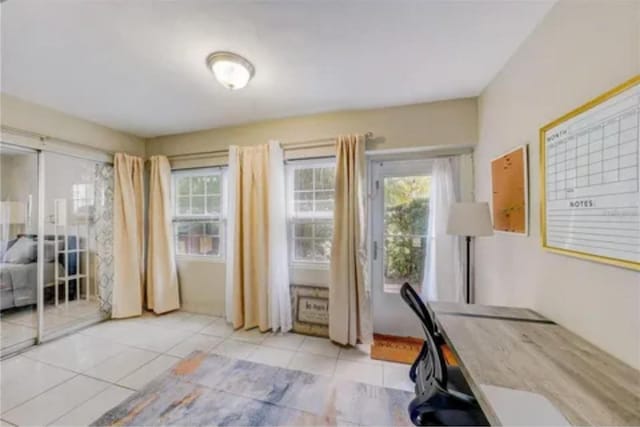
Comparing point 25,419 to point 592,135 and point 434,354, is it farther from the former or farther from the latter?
point 592,135

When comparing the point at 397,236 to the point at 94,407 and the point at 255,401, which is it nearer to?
the point at 255,401

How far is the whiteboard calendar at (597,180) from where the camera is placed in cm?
90

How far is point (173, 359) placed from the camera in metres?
2.31

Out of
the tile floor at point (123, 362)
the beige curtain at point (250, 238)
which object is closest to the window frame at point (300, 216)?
the beige curtain at point (250, 238)

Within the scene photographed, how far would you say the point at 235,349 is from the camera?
2.49 meters

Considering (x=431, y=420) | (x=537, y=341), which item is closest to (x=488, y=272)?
(x=537, y=341)

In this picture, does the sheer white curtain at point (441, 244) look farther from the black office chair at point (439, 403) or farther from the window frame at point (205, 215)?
the window frame at point (205, 215)

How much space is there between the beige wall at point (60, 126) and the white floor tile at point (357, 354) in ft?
12.0

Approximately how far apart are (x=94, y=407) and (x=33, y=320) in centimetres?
166

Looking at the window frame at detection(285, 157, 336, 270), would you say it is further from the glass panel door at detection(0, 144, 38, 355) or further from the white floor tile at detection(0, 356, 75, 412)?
the glass panel door at detection(0, 144, 38, 355)

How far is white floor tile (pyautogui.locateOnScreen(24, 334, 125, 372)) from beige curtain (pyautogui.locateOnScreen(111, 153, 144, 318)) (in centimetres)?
55

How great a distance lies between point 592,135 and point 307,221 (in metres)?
2.34

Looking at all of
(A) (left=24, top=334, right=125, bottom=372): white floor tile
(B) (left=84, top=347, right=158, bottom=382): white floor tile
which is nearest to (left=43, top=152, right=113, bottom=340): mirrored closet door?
(A) (left=24, top=334, right=125, bottom=372): white floor tile

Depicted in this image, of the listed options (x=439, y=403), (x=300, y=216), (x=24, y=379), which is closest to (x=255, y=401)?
(x=439, y=403)
